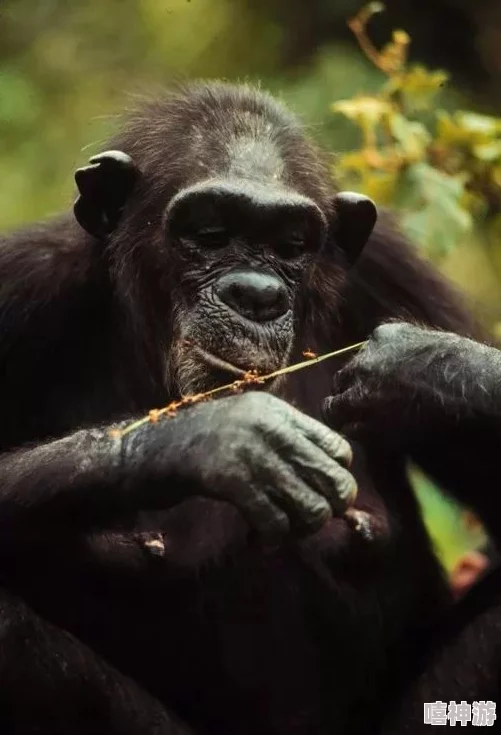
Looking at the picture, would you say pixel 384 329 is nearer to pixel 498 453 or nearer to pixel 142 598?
pixel 498 453

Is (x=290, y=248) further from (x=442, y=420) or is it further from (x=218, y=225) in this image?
(x=442, y=420)

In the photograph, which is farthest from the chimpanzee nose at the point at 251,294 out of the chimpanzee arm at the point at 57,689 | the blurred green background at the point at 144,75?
the blurred green background at the point at 144,75

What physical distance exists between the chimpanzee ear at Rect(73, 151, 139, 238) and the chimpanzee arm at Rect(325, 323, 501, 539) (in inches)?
37.5

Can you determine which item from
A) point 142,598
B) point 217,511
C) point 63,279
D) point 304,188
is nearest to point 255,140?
point 304,188

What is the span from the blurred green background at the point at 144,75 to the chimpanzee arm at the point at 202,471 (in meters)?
1.82

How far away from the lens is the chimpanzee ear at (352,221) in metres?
3.67

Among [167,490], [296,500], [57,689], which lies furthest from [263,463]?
[57,689]

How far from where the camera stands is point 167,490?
2672 millimetres

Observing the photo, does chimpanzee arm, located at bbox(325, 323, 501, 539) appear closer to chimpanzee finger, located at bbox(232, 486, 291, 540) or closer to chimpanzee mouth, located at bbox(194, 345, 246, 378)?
chimpanzee mouth, located at bbox(194, 345, 246, 378)

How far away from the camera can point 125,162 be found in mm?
3520

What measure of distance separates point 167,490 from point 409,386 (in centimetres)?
72

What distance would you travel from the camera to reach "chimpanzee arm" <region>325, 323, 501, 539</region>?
117 inches

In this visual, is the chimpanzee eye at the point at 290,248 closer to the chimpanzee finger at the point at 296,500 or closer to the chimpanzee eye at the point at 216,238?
the chimpanzee eye at the point at 216,238

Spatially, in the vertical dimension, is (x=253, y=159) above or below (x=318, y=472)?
above
